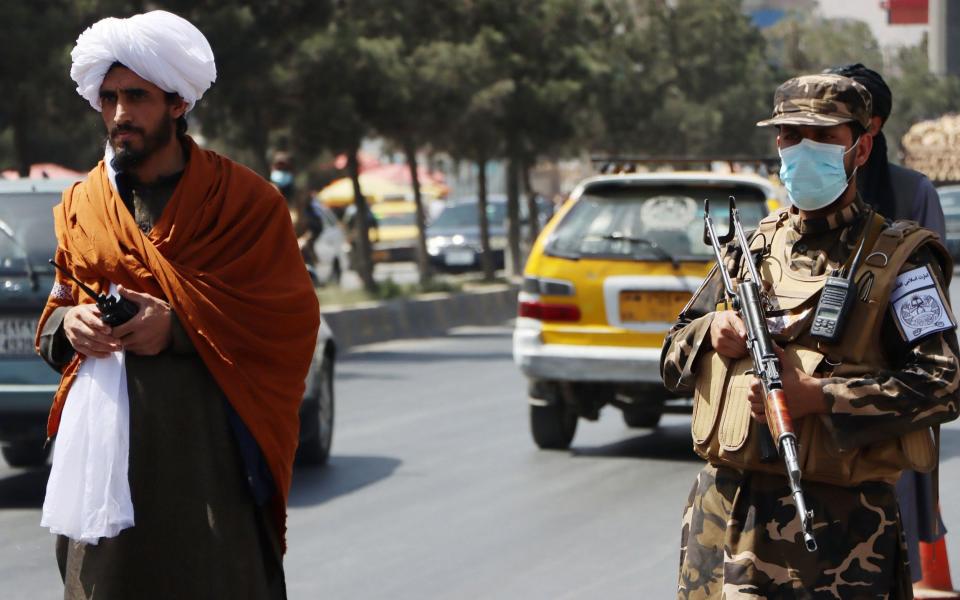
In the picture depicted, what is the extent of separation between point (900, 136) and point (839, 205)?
4235 cm

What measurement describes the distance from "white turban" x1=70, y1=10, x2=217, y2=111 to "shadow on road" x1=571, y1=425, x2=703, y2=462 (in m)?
6.59

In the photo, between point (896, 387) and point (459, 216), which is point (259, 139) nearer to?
point (896, 387)

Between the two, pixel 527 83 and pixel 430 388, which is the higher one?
pixel 527 83

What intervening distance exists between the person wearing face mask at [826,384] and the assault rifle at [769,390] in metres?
0.04

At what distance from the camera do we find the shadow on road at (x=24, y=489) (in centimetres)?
920

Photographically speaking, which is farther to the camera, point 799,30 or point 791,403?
point 799,30

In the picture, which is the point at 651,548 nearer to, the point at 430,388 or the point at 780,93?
the point at 780,93

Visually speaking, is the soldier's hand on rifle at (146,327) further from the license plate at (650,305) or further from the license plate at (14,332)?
the license plate at (650,305)

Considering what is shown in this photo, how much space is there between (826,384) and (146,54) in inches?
66.4

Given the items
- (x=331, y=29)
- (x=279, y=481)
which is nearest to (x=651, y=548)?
(x=279, y=481)

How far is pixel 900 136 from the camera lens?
148 feet

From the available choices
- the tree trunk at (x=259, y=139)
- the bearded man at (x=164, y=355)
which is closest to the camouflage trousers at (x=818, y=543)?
the bearded man at (x=164, y=355)

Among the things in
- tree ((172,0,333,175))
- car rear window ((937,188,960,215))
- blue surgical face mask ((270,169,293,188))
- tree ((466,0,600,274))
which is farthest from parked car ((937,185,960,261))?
blue surgical face mask ((270,169,293,188))

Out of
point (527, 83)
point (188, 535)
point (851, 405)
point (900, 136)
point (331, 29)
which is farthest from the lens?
point (900, 136)
